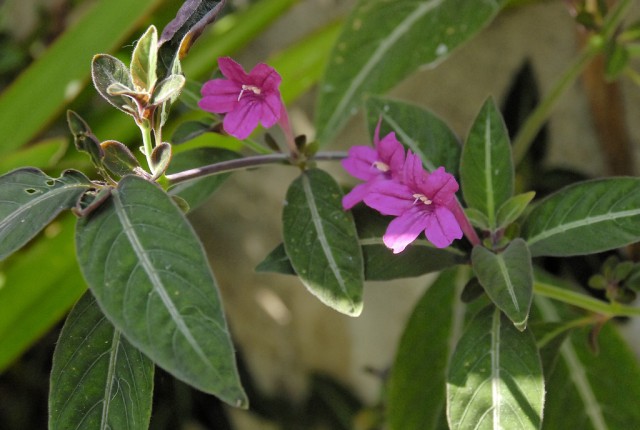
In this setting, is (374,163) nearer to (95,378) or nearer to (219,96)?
(219,96)

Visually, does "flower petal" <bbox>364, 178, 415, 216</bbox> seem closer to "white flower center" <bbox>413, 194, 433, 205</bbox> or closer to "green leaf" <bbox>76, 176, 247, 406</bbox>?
"white flower center" <bbox>413, 194, 433, 205</bbox>

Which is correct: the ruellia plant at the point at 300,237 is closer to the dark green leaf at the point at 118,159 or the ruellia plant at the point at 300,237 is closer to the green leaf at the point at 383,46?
the dark green leaf at the point at 118,159

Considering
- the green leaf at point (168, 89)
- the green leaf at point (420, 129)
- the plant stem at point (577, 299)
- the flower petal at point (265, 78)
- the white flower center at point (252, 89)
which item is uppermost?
the green leaf at point (420, 129)

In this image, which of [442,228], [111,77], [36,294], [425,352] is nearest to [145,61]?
[111,77]

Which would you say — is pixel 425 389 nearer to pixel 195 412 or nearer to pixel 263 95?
pixel 263 95

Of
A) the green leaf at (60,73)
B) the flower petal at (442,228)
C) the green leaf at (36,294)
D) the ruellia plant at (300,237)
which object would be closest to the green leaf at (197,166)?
the ruellia plant at (300,237)

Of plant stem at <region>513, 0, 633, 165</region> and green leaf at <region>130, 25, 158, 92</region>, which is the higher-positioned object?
plant stem at <region>513, 0, 633, 165</region>

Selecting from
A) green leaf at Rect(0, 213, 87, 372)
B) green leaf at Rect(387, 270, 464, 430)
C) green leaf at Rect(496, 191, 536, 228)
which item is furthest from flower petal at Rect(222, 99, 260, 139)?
green leaf at Rect(0, 213, 87, 372)
